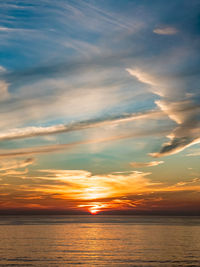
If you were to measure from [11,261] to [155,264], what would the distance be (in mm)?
25393

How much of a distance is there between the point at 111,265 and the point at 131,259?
20.8 feet

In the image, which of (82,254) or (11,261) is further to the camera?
(82,254)

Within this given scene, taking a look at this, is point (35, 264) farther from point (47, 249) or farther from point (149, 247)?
point (149, 247)

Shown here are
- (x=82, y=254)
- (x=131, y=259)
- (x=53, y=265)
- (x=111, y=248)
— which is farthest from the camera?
(x=111, y=248)

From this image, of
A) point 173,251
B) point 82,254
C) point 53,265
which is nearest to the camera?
point 53,265

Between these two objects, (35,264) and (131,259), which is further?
(131,259)

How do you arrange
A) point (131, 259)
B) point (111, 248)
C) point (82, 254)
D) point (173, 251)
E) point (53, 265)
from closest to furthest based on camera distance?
1. point (53, 265)
2. point (131, 259)
3. point (82, 254)
4. point (173, 251)
5. point (111, 248)

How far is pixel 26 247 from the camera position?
65562mm

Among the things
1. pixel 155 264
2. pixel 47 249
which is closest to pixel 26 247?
pixel 47 249

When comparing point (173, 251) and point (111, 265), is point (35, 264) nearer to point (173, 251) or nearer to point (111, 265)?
point (111, 265)

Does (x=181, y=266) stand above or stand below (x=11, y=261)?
below

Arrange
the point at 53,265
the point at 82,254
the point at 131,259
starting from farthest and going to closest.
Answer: the point at 82,254, the point at 131,259, the point at 53,265

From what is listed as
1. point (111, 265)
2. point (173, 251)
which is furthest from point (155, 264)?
point (173, 251)

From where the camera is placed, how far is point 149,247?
66.1 metres
